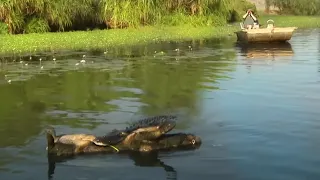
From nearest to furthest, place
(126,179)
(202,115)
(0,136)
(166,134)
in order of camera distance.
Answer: (126,179) < (166,134) < (0,136) < (202,115)

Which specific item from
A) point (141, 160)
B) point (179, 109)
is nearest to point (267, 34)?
point (179, 109)

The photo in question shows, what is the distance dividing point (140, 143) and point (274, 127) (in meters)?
2.95

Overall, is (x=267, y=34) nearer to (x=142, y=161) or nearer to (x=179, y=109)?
(x=179, y=109)

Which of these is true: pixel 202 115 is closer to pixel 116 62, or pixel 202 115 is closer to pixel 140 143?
pixel 140 143

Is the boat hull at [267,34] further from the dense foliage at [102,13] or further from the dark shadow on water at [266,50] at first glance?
the dense foliage at [102,13]

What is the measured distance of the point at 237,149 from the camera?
9219mm

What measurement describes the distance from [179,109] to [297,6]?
64.8 meters

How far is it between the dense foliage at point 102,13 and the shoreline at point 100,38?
1158 mm

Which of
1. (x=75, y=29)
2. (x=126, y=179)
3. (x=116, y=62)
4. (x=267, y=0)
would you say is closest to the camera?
(x=126, y=179)

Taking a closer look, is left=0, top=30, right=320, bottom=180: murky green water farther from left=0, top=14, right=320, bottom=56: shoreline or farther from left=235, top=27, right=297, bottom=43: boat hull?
left=0, top=14, right=320, bottom=56: shoreline

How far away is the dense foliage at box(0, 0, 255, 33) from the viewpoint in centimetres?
3603

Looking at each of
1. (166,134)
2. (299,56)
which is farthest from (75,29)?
(166,134)

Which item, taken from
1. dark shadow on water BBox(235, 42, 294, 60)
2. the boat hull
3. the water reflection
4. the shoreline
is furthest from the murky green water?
the shoreline

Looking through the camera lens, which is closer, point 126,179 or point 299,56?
point 126,179
